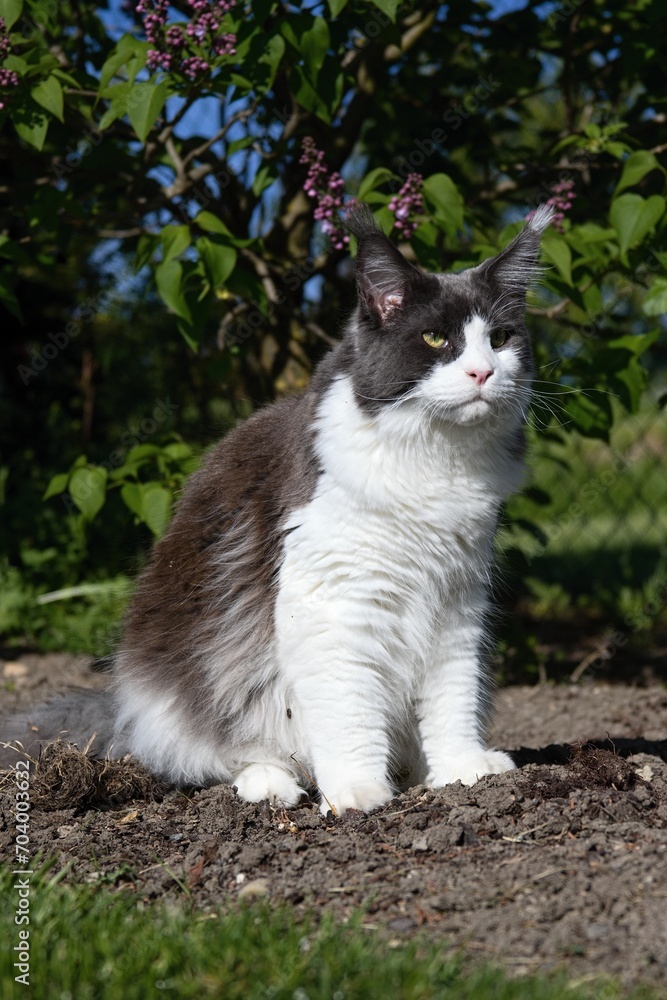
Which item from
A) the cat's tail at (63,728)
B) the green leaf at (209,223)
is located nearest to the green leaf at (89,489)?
the cat's tail at (63,728)

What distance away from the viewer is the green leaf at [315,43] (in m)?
3.04

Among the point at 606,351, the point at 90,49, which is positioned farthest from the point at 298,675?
the point at 90,49

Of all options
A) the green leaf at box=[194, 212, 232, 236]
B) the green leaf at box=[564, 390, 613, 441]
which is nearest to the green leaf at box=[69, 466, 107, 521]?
the green leaf at box=[194, 212, 232, 236]

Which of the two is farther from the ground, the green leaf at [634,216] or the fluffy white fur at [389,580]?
the green leaf at [634,216]

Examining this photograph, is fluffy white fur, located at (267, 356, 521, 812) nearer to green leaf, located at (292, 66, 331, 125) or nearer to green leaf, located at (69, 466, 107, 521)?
green leaf, located at (292, 66, 331, 125)

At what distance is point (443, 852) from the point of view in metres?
2.18

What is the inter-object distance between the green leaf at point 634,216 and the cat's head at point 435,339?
651 mm

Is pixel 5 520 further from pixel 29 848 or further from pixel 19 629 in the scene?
pixel 29 848

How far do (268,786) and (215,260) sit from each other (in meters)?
1.67

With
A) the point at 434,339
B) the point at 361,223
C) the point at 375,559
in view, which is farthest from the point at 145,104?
the point at 375,559

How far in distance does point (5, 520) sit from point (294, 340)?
2.04 m

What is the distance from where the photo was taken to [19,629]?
5047 mm

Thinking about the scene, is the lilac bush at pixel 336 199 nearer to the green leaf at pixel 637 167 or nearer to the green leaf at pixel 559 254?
the green leaf at pixel 559 254

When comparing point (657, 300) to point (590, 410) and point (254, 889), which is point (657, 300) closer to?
point (590, 410)
